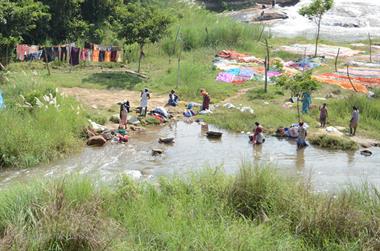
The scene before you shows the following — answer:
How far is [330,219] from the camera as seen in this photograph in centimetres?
719

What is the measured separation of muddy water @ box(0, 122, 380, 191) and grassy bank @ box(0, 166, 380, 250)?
11.7 feet

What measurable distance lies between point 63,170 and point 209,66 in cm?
1349

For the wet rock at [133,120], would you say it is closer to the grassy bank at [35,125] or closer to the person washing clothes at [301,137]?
the grassy bank at [35,125]

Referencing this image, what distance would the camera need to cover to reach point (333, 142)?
15.3 meters

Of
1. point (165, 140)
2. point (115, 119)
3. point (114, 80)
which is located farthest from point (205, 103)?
point (114, 80)

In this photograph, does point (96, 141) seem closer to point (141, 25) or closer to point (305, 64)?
point (141, 25)

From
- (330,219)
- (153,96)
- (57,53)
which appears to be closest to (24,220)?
(330,219)

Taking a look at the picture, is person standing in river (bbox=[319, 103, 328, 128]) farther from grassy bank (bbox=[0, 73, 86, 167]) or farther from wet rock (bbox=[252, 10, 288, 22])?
wet rock (bbox=[252, 10, 288, 22])

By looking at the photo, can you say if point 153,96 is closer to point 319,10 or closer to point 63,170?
point 63,170

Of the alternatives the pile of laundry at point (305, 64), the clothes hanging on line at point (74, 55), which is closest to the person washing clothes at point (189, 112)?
the clothes hanging on line at point (74, 55)

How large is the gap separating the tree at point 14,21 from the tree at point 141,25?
3604 millimetres

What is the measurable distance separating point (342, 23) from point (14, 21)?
27164 millimetres

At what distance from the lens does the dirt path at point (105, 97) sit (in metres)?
18.4

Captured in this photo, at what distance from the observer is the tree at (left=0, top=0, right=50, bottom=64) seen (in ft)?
70.4
